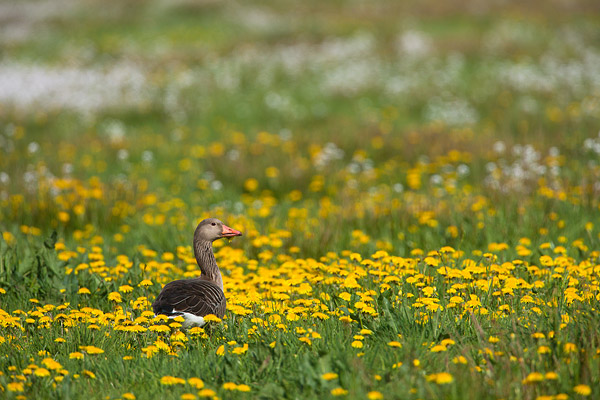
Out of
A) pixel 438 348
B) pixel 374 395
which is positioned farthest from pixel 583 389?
pixel 374 395

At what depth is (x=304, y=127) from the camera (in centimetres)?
1332

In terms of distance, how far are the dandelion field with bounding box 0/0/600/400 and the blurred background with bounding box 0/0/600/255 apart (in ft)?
0.19

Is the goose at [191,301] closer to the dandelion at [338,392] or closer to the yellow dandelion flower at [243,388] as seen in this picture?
the yellow dandelion flower at [243,388]

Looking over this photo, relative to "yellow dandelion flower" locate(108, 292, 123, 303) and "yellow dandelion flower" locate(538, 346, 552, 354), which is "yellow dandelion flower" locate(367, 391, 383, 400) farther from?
"yellow dandelion flower" locate(108, 292, 123, 303)

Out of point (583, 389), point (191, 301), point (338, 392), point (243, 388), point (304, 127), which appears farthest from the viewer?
point (304, 127)

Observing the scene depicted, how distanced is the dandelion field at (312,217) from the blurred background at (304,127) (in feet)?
0.19

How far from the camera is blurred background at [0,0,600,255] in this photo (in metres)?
7.61

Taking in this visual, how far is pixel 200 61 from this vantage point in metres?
19.5

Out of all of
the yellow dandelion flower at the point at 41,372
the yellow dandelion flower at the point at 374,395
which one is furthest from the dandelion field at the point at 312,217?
the yellow dandelion flower at the point at 41,372

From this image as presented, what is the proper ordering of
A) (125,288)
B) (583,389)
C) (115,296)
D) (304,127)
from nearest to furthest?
(583,389) → (115,296) → (125,288) → (304,127)

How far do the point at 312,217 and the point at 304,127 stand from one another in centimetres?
577

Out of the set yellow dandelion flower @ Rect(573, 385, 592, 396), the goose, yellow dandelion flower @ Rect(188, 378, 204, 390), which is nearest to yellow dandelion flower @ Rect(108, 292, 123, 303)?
the goose

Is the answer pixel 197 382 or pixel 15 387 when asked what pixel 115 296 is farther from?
pixel 197 382

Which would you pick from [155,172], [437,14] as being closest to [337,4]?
[437,14]
